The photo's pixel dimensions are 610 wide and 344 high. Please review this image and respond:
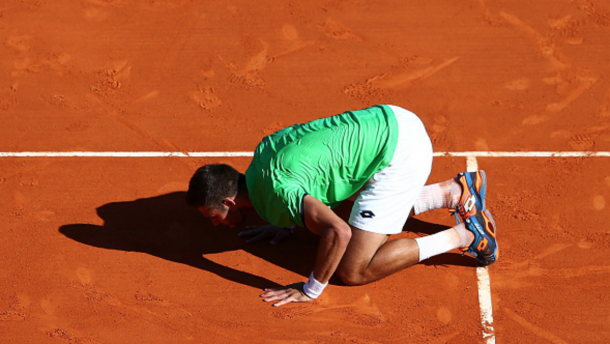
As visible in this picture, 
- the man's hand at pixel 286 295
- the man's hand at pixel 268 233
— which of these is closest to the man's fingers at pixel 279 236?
the man's hand at pixel 268 233

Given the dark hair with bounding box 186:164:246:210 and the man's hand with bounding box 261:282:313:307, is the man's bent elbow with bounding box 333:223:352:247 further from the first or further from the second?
the dark hair with bounding box 186:164:246:210

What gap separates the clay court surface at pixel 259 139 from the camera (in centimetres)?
607

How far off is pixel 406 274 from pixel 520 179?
5.46 ft

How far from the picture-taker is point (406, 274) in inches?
250

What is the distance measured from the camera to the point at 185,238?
22.1ft

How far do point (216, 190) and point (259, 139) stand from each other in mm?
1871

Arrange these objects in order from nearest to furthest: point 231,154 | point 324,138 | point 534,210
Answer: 1. point 324,138
2. point 534,210
3. point 231,154

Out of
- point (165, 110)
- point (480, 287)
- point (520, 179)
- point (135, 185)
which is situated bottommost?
point (480, 287)

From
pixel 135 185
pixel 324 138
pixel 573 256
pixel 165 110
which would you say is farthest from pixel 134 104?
pixel 573 256

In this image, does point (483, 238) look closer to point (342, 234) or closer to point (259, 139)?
point (342, 234)

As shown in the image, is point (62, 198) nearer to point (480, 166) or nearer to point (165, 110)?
point (165, 110)

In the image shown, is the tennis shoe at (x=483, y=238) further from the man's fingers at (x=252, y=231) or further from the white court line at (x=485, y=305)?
the man's fingers at (x=252, y=231)

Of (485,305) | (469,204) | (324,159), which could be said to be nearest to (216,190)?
(324,159)

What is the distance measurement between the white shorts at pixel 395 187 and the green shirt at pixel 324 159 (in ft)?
0.25
